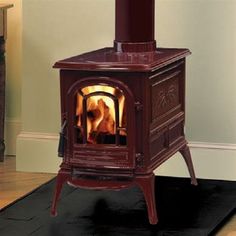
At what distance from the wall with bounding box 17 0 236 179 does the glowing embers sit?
0.87m

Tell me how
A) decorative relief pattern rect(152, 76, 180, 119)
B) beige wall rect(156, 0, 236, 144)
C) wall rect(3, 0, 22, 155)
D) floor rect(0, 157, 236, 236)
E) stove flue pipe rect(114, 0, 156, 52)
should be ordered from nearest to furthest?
1. decorative relief pattern rect(152, 76, 180, 119)
2. stove flue pipe rect(114, 0, 156, 52)
3. floor rect(0, 157, 236, 236)
4. beige wall rect(156, 0, 236, 144)
5. wall rect(3, 0, 22, 155)

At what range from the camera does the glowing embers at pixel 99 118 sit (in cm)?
364

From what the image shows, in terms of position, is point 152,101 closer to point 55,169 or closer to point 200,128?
point 200,128

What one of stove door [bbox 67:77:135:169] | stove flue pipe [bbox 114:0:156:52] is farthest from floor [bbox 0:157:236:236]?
stove flue pipe [bbox 114:0:156:52]

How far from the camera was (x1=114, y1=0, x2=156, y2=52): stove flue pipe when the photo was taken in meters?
3.83

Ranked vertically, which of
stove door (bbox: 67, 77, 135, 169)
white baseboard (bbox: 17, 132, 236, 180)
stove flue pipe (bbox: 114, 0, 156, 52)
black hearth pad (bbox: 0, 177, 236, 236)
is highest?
stove flue pipe (bbox: 114, 0, 156, 52)

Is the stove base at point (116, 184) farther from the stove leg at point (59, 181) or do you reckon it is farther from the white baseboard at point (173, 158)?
the white baseboard at point (173, 158)

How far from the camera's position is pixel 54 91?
4648mm

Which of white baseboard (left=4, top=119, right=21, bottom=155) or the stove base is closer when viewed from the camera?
the stove base

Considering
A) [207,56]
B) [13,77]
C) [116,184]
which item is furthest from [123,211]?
[13,77]

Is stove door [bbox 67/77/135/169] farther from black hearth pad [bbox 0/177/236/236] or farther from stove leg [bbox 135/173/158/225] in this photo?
black hearth pad [bbox 0/177/236/236]

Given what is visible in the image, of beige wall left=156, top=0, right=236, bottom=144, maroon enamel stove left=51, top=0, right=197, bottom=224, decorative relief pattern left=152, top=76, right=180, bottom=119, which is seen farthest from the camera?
beige wall left=156, top=0, right=236, bottom=144

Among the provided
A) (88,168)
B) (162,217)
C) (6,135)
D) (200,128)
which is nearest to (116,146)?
(88,168)

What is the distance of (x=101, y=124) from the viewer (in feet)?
12.1
